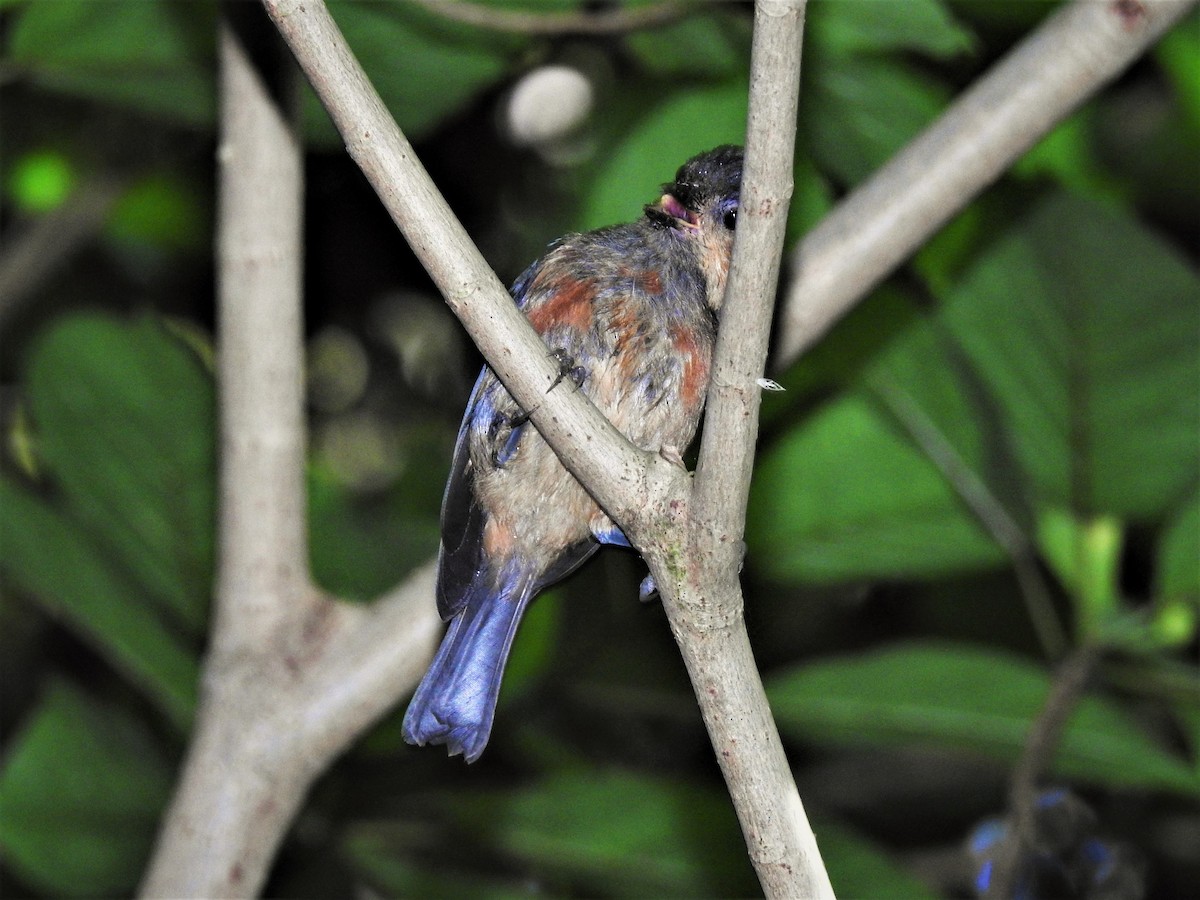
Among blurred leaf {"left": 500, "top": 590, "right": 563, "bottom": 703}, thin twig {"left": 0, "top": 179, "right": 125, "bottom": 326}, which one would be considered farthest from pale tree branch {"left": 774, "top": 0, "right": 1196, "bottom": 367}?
thin twig {"left": 0, "top": 179, "right": 125, "bottom": 326}

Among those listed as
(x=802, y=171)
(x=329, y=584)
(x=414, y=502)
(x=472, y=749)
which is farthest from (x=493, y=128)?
(x=472, y=749)

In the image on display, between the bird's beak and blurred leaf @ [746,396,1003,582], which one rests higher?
blurred leaf @ [746,396,1003,582]

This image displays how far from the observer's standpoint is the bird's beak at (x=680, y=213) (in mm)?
1643

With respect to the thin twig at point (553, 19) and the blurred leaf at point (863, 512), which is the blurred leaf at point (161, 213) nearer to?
the thin twig at point (553, 19)

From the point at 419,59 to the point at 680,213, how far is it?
79 centimetres

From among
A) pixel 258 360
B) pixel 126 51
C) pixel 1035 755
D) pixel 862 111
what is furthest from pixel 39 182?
pixel 1035 755

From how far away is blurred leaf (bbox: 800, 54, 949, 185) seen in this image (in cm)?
213

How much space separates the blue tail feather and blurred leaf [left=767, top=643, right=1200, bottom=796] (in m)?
0.86

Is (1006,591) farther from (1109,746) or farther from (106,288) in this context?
(106,288)

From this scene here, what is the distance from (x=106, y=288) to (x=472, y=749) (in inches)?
118

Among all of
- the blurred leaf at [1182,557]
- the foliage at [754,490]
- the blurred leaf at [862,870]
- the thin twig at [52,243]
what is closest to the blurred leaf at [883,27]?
the foliage at [754,490]

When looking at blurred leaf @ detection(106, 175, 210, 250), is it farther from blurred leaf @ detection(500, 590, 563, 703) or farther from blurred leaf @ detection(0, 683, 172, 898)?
blurred leaf @ detection(500, 590, 563, 703)

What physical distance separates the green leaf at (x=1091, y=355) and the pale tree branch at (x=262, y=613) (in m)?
1.09

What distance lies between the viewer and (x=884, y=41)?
205 centimetres
